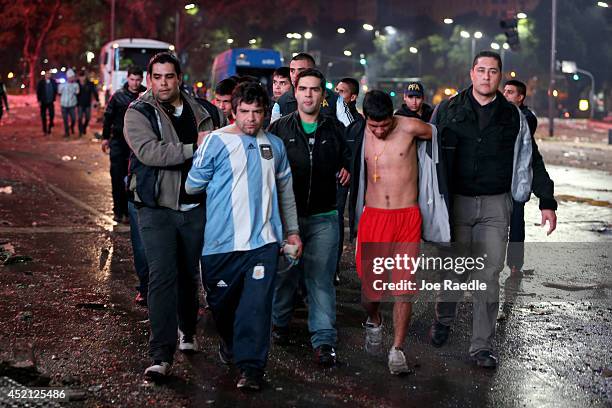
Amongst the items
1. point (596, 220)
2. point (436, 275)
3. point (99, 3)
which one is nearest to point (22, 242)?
point (436, 275)

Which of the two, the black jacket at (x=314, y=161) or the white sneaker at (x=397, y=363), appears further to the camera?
the black jacket at (x=314, y=161)

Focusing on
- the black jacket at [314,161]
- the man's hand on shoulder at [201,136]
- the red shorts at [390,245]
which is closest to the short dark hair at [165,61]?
the man's hand on shoulder at [201,136]

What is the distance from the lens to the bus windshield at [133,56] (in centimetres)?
4647

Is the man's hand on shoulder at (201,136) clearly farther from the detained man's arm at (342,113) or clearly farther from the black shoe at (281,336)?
the detained man's arm at (342,113)

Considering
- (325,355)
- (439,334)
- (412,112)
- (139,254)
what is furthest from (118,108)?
(325,355)

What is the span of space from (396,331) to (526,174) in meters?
1.44

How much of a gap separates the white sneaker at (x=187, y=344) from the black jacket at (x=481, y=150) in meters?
2.03

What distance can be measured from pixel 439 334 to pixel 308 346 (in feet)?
3.06

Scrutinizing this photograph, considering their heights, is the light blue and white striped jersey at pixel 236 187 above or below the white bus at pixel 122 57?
below

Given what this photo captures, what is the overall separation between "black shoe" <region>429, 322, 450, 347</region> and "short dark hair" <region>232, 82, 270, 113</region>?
215 centimetres

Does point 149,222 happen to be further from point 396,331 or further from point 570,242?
point 570,242

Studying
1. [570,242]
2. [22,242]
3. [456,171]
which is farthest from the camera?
[570,242]

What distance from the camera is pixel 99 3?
218 feet

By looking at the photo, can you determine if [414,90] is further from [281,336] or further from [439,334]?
[281,336]
